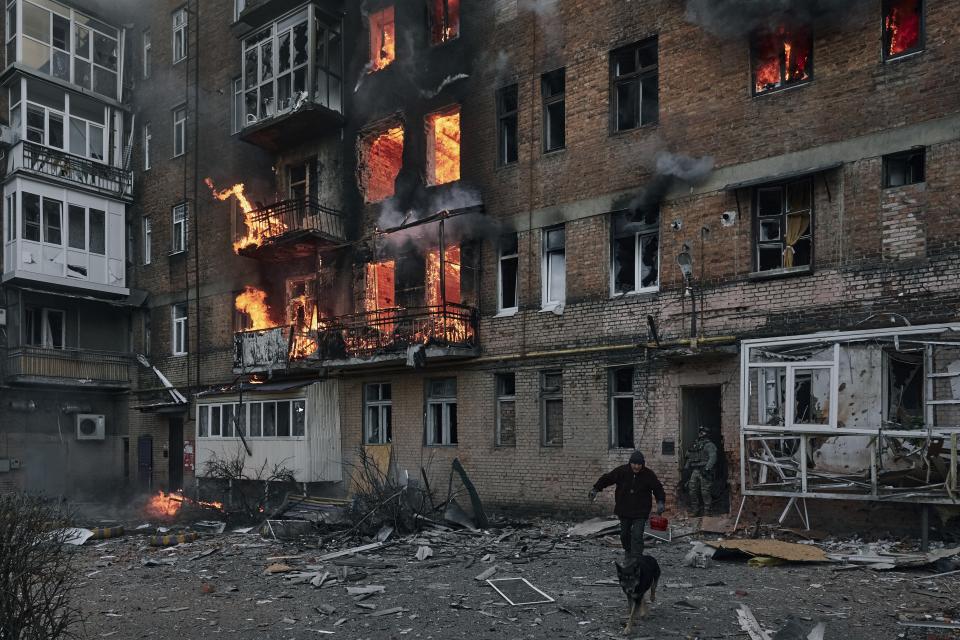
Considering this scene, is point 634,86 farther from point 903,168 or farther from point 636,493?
point 636,493

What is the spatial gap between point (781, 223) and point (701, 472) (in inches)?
172

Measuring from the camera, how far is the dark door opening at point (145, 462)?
2564cm

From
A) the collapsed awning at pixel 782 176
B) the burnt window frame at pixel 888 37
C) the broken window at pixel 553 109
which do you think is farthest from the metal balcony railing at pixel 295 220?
the burnt window frame at pixel 888 37

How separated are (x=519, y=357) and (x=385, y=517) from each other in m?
4.43

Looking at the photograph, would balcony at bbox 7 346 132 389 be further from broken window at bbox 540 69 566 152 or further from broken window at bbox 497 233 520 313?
broken window at bbox 540 69 566 152

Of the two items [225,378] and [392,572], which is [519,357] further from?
[225,378]

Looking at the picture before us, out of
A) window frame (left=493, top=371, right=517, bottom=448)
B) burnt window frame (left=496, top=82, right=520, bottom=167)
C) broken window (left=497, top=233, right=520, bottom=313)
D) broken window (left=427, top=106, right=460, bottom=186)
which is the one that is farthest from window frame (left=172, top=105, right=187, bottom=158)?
window frame (left=493, top=371, right=517, bottom=448)

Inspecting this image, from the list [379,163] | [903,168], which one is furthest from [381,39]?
[903,168]

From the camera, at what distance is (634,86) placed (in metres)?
15.4

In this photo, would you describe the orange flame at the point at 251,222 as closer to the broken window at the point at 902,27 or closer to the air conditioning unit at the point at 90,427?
the air conditioning unit at the point at 90,427

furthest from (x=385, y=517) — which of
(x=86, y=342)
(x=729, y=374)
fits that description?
(x=86, y=342)

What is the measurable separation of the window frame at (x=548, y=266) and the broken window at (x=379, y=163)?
16.0ft

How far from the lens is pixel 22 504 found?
23.1ft

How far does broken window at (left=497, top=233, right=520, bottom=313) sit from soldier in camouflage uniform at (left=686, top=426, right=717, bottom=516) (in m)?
5.10
